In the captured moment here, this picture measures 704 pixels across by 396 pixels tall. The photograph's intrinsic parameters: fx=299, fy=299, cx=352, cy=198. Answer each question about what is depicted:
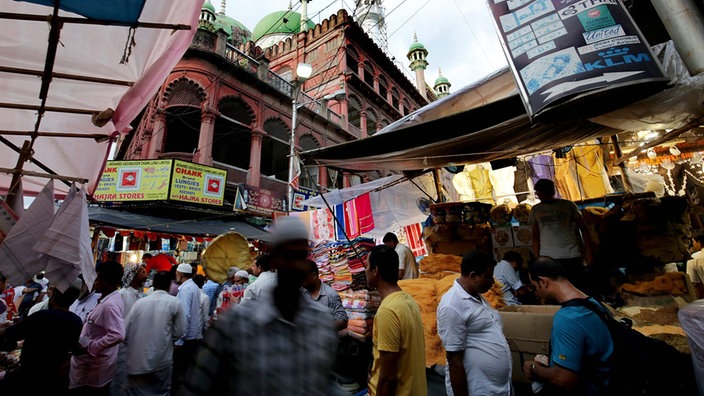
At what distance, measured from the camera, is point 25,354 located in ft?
9.39

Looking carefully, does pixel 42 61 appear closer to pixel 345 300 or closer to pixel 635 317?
pixel 345 300

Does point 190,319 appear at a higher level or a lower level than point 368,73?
lower

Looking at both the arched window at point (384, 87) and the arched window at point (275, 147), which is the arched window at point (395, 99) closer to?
the arched window at point (384, 87)

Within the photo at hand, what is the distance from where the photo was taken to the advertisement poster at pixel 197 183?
11086 mm

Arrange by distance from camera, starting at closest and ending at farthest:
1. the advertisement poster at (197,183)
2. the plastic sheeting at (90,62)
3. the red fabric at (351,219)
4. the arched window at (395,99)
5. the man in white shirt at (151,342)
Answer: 1. the plastic sheeting at (90,62)
2. the man in white shirt at (151,342)
3. the red fabric at (351,219)
4. the advertisement poster at (197,183)
5. the arched window at (395,99)

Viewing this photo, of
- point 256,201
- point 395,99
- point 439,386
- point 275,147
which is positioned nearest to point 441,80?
point 395,99

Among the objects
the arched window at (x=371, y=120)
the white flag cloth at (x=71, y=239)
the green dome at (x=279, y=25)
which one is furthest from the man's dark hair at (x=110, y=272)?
the green dome at (x=279, y=25)

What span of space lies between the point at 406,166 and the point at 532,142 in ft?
6.32

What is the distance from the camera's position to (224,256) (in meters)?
7.64

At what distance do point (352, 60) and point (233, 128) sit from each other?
1179cm

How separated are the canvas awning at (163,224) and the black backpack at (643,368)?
8.16 meters

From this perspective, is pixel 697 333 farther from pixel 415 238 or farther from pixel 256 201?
pixel 256 201

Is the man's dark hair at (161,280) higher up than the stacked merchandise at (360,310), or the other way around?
the man's dark hair at (161,280)

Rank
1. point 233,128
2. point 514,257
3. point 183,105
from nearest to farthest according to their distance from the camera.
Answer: point 514,257 < point 183,105 < point 233,128
